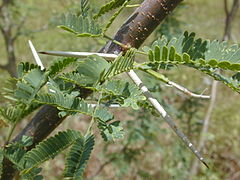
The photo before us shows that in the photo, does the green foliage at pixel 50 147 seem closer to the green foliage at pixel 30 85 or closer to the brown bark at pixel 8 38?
the green foliage at pixel 30 85

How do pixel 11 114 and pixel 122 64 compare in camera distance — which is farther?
pixel 11 114

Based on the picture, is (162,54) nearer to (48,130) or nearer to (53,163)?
(48,130)

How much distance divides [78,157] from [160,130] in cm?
134

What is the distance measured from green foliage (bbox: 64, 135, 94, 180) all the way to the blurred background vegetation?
0.13 m

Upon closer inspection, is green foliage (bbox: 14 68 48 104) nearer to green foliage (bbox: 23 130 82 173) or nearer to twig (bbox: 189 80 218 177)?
green foliage (bbox: 23 130 82 173)

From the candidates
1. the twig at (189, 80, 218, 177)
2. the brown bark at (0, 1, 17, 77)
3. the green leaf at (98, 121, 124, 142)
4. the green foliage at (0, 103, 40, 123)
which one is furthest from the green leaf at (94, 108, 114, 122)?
the brown bark at (0, 1, 17, 77)

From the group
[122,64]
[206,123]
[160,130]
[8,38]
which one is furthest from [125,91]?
→ [8,38]

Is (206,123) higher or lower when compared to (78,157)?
lower

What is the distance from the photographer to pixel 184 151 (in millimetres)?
1915

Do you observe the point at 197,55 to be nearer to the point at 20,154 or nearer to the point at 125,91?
the point at 125,91

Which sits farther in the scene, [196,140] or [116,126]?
[196,140]

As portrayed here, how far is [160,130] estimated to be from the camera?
1.74 m

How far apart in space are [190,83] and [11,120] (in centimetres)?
356

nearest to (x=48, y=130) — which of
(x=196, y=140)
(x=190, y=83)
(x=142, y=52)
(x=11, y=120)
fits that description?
(x=11, y=120)
